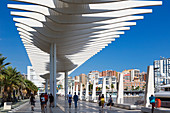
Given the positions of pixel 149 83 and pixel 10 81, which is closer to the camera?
pixel 149 83

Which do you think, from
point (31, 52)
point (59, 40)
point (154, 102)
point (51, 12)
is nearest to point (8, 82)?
point (31, 52)

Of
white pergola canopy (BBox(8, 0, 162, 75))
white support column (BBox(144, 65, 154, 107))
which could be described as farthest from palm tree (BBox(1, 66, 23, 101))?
white support column (BBox(144, 65, 154, 107))

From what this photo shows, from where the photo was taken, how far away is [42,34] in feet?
69.9

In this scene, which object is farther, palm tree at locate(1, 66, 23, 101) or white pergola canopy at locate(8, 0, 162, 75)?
palm tree at locate(1, 66, 23, 101)

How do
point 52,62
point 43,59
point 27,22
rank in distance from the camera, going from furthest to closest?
1. point 43,59
2. point 52,62
3. point 27,22

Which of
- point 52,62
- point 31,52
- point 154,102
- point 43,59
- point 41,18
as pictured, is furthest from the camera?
point 43,59

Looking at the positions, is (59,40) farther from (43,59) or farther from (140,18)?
(43,59)

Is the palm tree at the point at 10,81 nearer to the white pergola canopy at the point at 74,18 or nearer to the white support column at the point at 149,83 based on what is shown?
the white pergola canopy at the point at 74,18

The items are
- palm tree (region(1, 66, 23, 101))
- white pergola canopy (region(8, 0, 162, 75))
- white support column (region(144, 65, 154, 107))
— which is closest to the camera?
white pergola canopy (region(8, 0, 162, 75))

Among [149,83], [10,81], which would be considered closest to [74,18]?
[149,83]

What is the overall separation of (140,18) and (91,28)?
3.68m

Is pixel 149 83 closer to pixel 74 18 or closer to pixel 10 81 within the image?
pixel 74 18

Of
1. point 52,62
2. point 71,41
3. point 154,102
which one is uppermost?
point 71,41

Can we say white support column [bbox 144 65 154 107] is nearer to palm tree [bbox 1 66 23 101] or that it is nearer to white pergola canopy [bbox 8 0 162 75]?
white pergola canopy [bbox 8 0 162 75]
